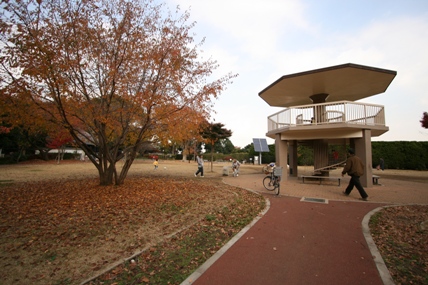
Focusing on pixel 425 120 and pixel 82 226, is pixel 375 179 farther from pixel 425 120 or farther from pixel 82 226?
pixel 82 226

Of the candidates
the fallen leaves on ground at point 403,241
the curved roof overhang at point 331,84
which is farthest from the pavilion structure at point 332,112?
→ the fallen leaves on ground at point 403,241

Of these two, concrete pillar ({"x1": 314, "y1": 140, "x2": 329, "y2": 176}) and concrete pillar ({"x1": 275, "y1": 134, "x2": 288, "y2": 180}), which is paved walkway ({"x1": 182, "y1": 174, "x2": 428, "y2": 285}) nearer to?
concrete pillar ({"x1": 275, "y1": 134, "x2": 288, "y2": 180})

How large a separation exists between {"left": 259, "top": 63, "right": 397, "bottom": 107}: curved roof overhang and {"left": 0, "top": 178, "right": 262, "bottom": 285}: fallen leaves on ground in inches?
310

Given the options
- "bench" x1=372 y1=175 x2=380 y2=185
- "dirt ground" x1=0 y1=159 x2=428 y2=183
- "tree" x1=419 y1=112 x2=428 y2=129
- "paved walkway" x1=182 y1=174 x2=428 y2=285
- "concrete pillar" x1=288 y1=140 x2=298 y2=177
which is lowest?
"paved walkway" x1=182 y1=174 x2=428 y2=285

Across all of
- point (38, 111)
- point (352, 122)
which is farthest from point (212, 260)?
point (352, 122)

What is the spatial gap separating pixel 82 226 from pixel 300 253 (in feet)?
15.6

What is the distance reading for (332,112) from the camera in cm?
1302

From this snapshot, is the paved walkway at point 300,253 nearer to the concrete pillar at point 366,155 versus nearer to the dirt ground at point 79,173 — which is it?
the concrete pillar at point 366,155

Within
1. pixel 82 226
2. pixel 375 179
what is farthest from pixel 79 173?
pixel 375 179

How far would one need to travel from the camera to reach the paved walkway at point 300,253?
3061 mm

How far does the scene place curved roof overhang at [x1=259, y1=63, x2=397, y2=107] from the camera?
11.4 m

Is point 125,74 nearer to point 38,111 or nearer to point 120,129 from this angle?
point 120,129

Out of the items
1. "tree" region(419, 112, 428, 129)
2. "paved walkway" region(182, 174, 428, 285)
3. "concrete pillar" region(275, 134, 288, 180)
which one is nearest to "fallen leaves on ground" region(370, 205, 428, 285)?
"paved walkway" region(182, 174, 428, 285)

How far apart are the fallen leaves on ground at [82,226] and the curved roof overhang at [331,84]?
25.9 feet
